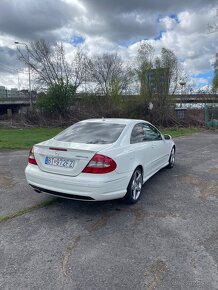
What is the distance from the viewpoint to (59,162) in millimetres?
3867

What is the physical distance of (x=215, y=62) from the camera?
78.0 ft

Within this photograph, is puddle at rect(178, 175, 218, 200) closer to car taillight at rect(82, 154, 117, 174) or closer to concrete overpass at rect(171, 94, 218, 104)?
car taillight at rect(82, 154, 117, 174)

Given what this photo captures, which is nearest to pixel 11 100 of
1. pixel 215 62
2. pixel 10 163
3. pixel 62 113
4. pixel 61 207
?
pixel 62 113

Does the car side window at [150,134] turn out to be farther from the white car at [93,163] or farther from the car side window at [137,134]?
the white car at [93,163]

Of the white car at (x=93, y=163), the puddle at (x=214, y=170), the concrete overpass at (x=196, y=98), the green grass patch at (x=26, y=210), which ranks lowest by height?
the green grass patch at (x=26, y=210)

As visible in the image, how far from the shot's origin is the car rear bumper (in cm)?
361

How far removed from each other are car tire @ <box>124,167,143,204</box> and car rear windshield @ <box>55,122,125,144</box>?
2.47 ft

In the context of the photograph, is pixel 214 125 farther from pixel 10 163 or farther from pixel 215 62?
pixel 10 163

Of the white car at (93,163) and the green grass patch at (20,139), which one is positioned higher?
the white car at (93,163)

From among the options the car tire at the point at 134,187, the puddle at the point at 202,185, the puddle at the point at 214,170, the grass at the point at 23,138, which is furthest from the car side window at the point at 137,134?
the grass at the point at 23,138

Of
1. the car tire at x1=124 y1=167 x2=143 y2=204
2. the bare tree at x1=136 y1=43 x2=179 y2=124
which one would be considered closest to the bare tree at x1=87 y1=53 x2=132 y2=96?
the bare tree at x1=136 y1=43 x2=179 y2=124

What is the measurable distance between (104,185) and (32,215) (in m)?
1.31

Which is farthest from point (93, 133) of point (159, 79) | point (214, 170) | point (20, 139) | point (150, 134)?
point (159, 79)

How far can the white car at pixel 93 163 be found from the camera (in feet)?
12.0
